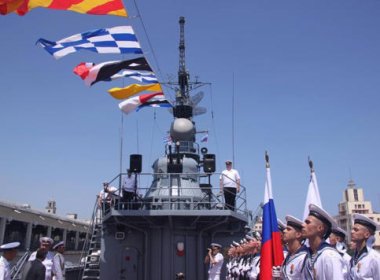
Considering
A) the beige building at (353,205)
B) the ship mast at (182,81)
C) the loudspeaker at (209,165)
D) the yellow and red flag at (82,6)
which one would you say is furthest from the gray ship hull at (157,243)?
the beige building at (353,205)

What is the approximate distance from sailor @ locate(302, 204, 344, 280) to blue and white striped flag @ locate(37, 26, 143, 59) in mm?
6634

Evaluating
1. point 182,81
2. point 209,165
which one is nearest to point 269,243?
point 209,165

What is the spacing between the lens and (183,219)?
8820 millimetres

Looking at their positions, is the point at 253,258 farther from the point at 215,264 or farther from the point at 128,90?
the point at 128,90

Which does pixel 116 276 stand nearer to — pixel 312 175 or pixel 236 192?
pixel 236 192

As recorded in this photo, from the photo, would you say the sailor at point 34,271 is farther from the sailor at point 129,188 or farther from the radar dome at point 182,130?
the radar dome at point 182,130

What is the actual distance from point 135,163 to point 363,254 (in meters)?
6.60

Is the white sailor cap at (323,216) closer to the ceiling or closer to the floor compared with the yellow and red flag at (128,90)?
closer to the floor

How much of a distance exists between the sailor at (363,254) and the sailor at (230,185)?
5.73 metres

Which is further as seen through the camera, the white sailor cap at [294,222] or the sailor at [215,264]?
the sailor at [215,264]

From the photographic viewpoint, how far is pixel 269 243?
3.82 meters

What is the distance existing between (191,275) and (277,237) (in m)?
5.46

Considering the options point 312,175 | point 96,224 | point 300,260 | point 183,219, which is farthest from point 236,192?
point 300,260

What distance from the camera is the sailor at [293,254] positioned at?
2785mm
